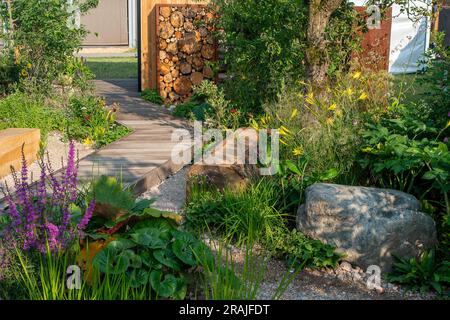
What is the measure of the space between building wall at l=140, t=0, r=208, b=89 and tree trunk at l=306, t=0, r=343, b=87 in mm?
4774

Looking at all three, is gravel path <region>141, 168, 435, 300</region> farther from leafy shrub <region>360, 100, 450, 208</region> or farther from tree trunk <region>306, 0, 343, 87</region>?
tree trunk <region>306, 0, 343, 87</region>

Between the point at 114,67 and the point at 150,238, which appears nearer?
the point at 150,238

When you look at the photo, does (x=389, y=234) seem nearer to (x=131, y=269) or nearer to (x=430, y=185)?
(x=430, y=185)

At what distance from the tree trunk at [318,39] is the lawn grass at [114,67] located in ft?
27.9

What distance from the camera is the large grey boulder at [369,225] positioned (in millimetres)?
4613

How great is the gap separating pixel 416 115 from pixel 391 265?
62.8 inches

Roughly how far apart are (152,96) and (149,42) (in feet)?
3.49

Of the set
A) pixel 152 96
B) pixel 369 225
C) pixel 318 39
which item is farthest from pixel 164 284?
pixel 152 96

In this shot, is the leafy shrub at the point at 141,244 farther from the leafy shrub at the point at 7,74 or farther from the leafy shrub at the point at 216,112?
the leafy shrub at the point at 7,74

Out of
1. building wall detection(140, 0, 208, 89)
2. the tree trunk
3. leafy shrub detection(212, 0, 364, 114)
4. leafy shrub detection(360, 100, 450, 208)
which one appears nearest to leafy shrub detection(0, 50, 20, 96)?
building wall detection(140, 0, 208, 89)

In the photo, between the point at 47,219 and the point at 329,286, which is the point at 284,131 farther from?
the point at 47,219

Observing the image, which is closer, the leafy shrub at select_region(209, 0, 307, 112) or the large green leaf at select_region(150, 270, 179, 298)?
the large green leaf at select_region(150, 270, 179, 298)

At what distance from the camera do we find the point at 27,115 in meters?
8.48

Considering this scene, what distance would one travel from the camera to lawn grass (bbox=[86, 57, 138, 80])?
614 inches
